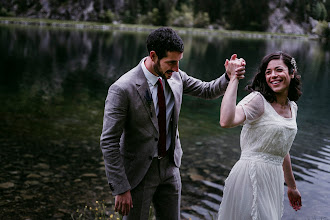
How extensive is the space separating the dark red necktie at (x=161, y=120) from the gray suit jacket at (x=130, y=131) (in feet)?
0.18

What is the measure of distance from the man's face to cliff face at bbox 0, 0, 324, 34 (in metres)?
111

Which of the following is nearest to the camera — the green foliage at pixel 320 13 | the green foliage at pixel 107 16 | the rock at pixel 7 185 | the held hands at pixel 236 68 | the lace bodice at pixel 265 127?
the held hands at pixel 236 68

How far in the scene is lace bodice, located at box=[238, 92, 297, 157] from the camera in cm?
305

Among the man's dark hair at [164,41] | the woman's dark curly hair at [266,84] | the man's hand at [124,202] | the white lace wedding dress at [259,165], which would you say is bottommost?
the man's hand at [124,202]

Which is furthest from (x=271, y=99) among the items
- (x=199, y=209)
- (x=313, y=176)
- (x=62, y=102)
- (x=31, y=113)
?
(x=62, y=102)

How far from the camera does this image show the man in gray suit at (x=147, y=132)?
9.87 feet

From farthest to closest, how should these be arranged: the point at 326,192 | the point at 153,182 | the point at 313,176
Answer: the point at 313,176 → the point at 326,192 → the point at 153,182

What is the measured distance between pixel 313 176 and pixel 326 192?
0.78m

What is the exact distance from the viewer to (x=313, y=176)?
881 cm

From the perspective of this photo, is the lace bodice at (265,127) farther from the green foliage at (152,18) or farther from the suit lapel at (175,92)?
the green foliage at (152,18)

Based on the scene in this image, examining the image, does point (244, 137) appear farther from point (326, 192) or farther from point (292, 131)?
point (326, 192)

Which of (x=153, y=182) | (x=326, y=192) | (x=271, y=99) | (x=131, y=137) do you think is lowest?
(x=326, y=192)

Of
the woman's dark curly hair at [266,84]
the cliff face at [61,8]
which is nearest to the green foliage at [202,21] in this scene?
the cliff face at [61,8]

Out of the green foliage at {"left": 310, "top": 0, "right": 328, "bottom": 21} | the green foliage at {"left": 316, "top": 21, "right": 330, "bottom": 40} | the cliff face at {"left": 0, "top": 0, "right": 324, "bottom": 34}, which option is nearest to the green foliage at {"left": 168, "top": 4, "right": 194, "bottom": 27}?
the cliff face at {"left": 0, "top": 0, "right": 324, "bottom": 34}
